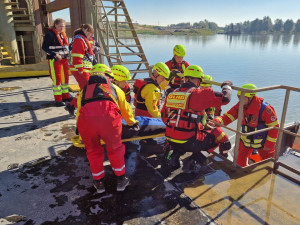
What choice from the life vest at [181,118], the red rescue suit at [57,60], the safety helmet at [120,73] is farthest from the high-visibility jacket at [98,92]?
the red rescue suit at [57,60]

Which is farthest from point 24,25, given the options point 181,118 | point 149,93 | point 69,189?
point 181,118

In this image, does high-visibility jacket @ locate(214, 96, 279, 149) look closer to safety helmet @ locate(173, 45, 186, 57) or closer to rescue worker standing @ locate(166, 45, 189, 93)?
rescue worker standing @ locate(166, 45, 189, 93)

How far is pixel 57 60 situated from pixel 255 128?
Answer: 15.0ft

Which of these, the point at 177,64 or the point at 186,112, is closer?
the point at 186,112

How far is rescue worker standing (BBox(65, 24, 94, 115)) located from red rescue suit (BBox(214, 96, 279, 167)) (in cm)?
309

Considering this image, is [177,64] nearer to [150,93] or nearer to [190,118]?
[150,93]

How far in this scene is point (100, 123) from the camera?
2682mm

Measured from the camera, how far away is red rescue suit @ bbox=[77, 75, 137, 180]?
8.81 ft

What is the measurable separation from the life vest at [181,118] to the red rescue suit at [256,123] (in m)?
0.93

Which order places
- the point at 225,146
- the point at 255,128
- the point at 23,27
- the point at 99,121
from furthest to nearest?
the point at 23,27 < the point at 255,128 < the point at 225,146 < the point at 99,121

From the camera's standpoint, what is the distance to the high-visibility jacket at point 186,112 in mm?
3051

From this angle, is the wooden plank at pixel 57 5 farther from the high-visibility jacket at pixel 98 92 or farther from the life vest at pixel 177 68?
the high-visibility jacket at pixel 98 92

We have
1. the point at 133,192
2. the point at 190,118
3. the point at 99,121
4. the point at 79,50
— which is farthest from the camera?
the point at 79,50

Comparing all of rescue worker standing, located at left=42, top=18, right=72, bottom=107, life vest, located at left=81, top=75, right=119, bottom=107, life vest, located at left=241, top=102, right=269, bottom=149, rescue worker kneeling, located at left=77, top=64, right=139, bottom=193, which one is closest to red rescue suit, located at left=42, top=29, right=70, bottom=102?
rescue worker standing, located at left=42, top=18, right=72, bottom=107
